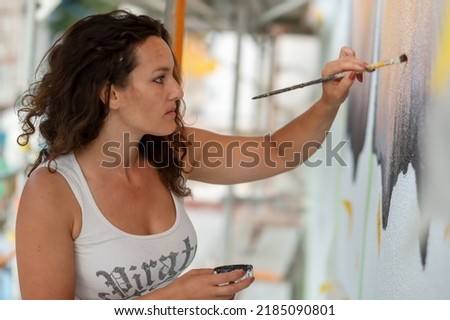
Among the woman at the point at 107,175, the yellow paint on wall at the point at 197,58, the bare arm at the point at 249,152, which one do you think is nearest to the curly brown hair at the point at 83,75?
the woman at the point at 107,175

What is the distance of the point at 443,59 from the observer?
1.11 meters

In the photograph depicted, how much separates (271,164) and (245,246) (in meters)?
5.81

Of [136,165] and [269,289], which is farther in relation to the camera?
[269,289]

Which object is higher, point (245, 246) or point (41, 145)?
point (41, 145)

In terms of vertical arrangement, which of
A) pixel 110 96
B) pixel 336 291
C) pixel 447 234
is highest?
pixel 110 96

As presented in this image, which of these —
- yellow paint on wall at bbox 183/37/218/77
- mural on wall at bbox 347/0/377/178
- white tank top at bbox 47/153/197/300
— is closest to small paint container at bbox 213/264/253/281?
white tank top at bbox 47/153/197/300

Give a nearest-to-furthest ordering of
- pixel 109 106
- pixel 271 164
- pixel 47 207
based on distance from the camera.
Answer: pixel 47 207 → pixel 109 106 → pixel 271 164

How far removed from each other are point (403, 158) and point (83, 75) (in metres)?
0.63

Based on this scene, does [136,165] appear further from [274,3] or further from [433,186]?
[274,3]

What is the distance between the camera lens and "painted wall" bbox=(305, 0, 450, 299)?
3.68 feet

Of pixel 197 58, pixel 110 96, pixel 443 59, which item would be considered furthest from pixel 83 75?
pixel 197 58

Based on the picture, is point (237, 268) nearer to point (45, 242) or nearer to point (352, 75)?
point (45, 242)

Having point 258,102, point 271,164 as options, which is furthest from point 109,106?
point 258,102

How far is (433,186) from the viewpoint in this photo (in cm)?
114
